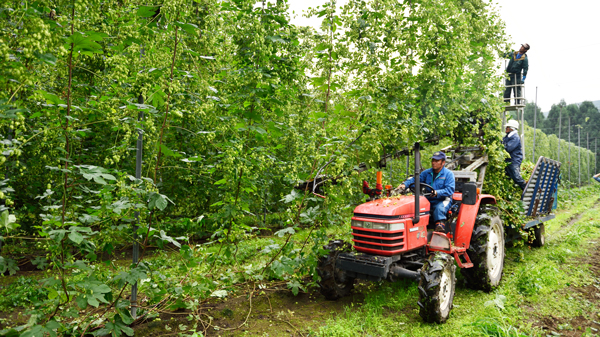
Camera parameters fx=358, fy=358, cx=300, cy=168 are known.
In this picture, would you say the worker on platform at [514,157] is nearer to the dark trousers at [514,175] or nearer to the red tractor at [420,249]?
the dark trousers at [514,175]

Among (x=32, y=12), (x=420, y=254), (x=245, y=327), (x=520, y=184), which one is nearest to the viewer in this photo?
(x=32, y=12)

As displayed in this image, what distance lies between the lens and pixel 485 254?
4855 millimetres

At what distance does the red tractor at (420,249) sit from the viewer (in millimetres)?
3994

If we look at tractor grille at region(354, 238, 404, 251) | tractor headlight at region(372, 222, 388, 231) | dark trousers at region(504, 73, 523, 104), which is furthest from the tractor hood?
dark trousers at region(504, 73, 523, 104)

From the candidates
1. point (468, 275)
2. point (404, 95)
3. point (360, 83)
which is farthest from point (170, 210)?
point (468, 275)

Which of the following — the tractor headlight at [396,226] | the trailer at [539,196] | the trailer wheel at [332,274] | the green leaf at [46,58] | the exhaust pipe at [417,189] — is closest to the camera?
the green leaf at [46,58]

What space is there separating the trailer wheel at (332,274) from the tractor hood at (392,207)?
1.74 ft

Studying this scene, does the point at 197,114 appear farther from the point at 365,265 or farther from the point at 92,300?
the point at 365,265

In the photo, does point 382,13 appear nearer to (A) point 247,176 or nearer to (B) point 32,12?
(A) point 247,176

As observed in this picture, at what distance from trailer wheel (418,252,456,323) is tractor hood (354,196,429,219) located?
0.61 metres

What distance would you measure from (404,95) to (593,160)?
198 ft

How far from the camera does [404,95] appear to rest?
4.79 meters

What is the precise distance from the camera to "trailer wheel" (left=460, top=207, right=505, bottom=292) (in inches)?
192

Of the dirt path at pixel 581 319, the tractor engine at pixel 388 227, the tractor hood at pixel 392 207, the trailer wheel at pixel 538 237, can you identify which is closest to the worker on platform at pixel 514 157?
the trailer wheel at pixel 538 237
